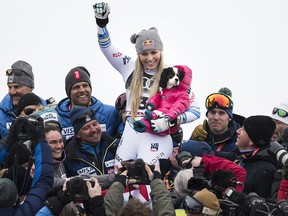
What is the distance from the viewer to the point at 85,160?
23.7ft

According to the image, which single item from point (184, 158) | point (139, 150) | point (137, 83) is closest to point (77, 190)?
point (184, 158)

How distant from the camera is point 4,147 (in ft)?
20.5

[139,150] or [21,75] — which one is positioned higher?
[21,75]

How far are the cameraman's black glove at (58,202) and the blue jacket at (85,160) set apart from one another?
4.44ft

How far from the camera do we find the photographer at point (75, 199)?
5695mm

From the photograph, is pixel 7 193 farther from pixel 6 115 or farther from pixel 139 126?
pixel 6 115

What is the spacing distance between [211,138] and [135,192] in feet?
3.37

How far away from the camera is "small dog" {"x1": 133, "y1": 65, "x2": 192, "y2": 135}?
23.8ft

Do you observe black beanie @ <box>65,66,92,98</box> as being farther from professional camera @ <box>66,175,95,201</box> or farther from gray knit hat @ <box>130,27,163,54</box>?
professional camera @ <box>66,175,95,201</box>

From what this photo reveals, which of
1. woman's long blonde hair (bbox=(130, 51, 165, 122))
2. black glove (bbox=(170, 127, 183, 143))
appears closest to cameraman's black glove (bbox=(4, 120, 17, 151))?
woman's long blonde hair (bbox=(130, 51, 165, 122))

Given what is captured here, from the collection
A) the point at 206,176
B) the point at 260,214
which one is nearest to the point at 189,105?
the point at 206,176

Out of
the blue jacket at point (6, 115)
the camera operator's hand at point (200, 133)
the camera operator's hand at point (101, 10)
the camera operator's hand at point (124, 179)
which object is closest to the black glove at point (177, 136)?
the camera operator's hand at point (200, 133)

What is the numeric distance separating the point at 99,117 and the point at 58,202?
2.28m

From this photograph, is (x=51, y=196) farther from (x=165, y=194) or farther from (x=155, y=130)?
(x=155, y=130)
